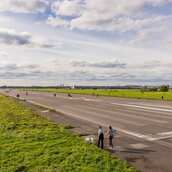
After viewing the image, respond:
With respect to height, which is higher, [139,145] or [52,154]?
[139,145]

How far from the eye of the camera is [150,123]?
33094 mm

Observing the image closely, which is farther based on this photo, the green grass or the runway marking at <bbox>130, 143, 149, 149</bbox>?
the runway marking at <bbox>130, 143, 149, 149</bbox>

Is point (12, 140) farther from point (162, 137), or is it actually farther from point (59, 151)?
point (162, 137)

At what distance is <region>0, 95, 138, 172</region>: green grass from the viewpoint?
1655 cm

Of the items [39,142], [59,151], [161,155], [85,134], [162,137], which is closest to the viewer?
[161,155]

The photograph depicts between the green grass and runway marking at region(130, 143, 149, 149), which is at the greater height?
runway marking at region(130, 143, 149, 149)

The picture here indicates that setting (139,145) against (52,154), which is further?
(139,145)

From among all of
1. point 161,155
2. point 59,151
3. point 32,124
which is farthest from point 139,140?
point 32,124

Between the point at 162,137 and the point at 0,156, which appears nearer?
the point at 0,156

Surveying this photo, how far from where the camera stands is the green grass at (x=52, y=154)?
1655 cm

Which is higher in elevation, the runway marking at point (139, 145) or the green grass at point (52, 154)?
the runway marking at point (139, 145)

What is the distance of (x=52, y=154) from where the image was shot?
19.2m

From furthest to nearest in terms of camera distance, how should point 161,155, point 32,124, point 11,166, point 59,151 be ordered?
point 32,124, point 59,151, point 161,155, point 11,166

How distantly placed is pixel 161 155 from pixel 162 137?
20.1 ft
